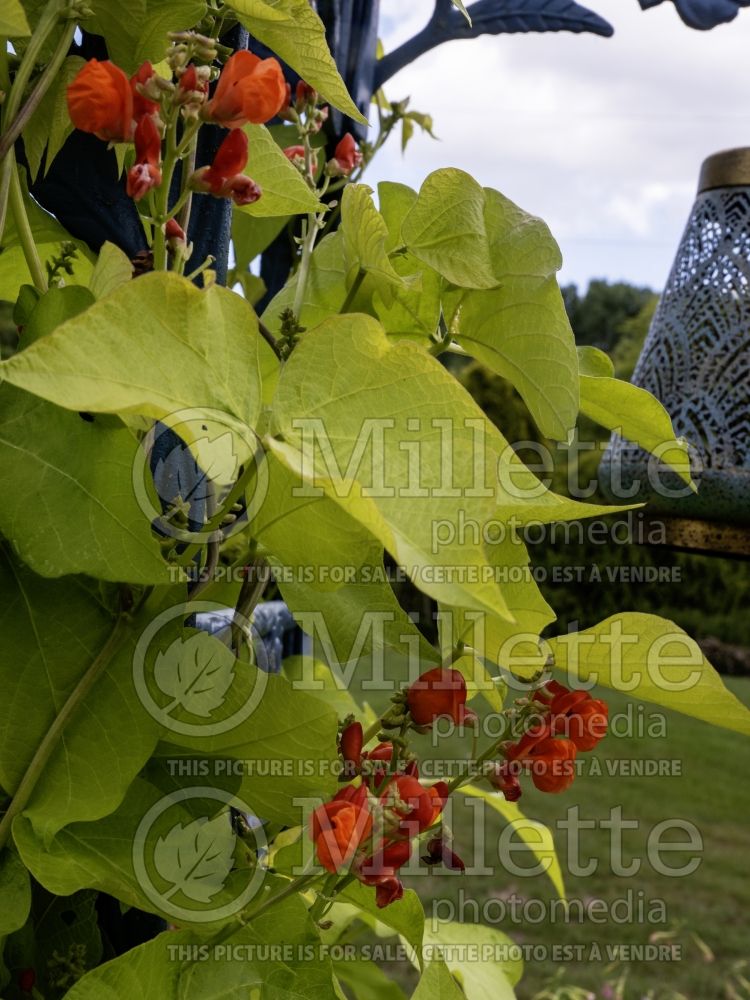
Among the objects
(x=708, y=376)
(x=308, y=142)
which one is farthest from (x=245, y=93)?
(x=708, y=376)

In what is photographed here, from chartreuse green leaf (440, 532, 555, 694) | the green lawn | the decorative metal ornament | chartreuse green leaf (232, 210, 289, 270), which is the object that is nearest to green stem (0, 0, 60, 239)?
chartreuse green leaf (440, 532, 555, 694)

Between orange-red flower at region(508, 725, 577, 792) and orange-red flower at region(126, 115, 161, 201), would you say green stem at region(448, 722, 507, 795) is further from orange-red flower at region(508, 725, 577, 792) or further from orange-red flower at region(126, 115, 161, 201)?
orange-red flower at region(126, 115, 161, 201)

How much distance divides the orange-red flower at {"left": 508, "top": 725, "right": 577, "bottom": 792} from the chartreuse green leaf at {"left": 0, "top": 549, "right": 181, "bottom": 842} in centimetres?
18

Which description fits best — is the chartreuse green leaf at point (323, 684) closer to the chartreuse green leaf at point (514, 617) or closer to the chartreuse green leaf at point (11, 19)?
the chartreuse green leaf at point (514, 617)

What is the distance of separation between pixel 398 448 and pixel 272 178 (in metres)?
0.22

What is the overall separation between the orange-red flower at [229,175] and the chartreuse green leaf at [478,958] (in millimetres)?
428

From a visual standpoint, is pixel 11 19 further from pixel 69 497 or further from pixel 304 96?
pixel 304 96

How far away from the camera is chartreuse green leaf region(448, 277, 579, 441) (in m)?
0.41

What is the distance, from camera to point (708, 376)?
1089mm

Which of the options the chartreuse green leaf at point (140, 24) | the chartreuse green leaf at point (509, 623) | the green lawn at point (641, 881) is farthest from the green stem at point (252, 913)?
the green lawn at point (641, 881)

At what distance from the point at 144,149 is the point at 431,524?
0.69ft

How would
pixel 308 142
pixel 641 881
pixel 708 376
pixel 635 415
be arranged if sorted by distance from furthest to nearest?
pixel 641 881 → pixel 708 376 → pixel 308 142 → pixel 635 415

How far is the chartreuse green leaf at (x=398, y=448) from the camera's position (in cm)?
25

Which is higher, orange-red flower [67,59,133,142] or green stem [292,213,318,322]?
orange-red flower [67,59,133,142]
